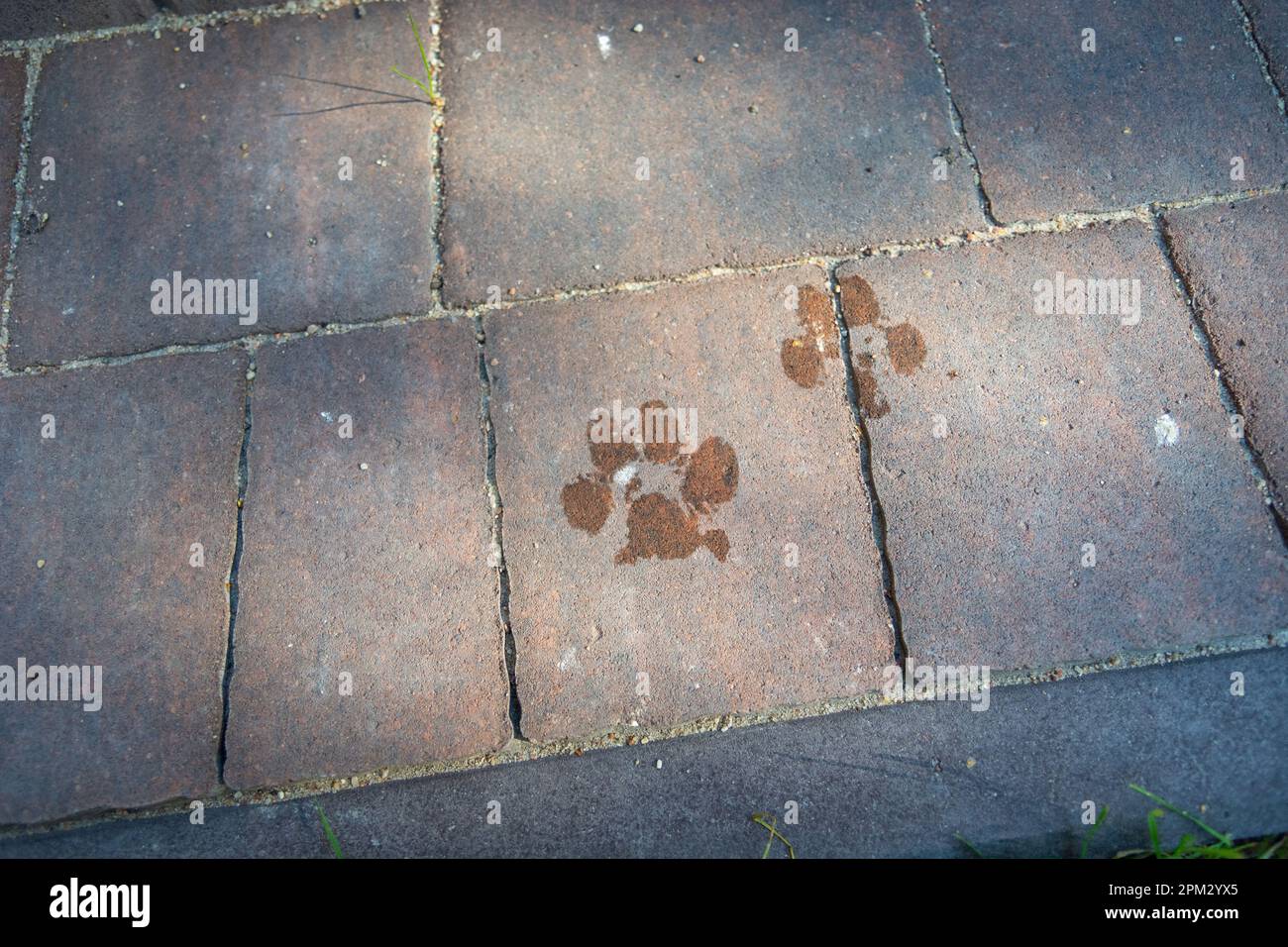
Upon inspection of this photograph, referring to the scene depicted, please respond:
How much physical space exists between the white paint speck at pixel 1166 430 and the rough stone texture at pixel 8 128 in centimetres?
298

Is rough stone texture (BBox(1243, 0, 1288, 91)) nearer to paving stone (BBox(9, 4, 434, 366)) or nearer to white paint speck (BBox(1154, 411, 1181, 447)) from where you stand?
white paint speck (BBox(1154, 411, 1181, 447))

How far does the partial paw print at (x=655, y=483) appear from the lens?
6.78 ft

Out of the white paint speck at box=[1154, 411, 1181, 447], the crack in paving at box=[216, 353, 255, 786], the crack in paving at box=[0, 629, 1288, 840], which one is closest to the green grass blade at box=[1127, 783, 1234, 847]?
the crack in paving at box=[0, 629, 1288, 840]

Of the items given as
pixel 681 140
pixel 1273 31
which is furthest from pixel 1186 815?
pixel 1273 31

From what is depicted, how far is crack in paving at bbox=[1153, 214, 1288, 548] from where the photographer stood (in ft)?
6.73

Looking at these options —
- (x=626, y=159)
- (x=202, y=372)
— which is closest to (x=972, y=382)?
(x=626, y=159)

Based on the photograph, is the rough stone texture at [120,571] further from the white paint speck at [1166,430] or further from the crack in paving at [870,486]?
the white paint speck at [1166,430]

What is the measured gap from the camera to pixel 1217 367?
217 cm

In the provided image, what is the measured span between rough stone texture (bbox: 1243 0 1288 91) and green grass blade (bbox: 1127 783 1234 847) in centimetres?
190

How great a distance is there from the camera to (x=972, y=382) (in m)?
2.17

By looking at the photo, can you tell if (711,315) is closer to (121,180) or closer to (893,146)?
(893,146)

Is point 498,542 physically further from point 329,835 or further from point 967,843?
point 967,843

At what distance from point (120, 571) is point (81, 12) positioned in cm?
175
